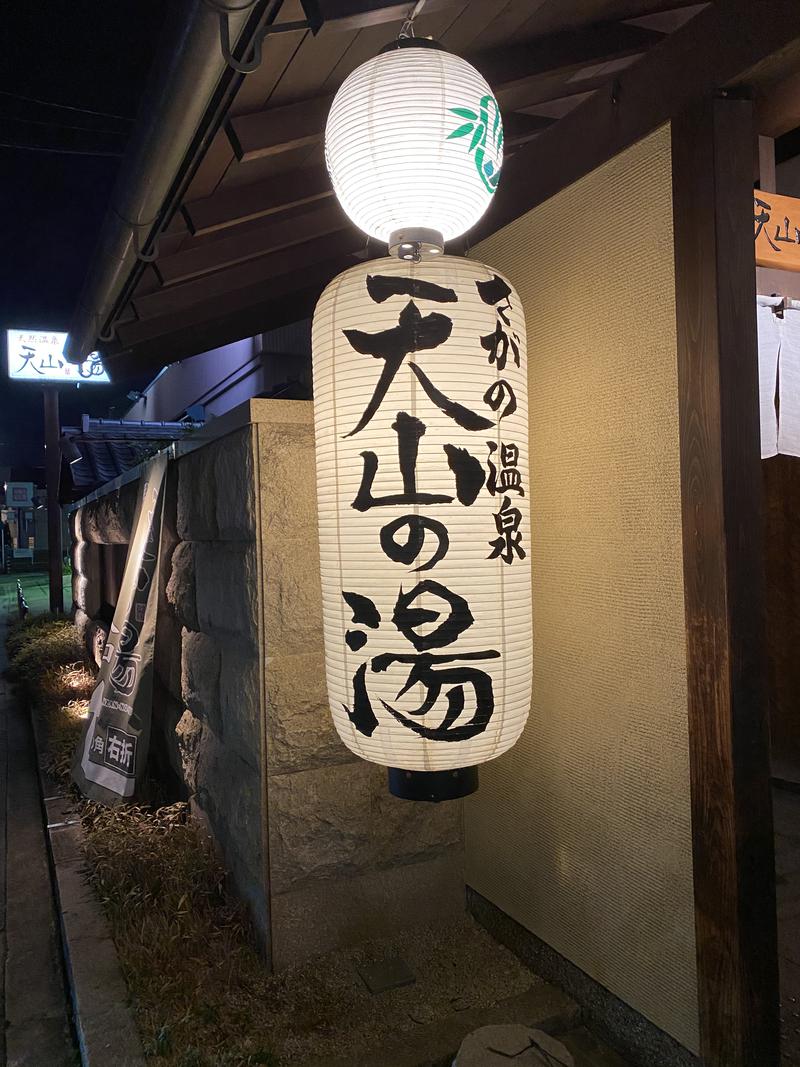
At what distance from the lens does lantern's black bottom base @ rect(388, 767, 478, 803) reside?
2.95 meters

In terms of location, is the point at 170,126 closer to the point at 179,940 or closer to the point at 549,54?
the point at 549,54

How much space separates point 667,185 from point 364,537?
1.85 meters

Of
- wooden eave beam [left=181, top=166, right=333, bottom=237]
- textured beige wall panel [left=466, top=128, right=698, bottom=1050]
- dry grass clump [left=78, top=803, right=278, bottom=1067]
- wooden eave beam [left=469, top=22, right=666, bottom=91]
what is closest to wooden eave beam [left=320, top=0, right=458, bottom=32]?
wooden eave beam [left=469, top=22, right=666, bottom=91]

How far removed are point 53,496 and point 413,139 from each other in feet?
61.2

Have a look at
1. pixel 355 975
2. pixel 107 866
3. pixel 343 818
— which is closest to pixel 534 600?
pixel 343 818

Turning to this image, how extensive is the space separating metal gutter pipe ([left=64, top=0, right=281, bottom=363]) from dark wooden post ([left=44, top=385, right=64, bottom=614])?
15461 mm

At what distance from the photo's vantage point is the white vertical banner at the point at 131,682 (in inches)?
215

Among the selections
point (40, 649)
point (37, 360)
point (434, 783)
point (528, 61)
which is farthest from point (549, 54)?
point (37, 360)

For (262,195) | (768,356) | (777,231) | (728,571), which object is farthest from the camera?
(262,195)

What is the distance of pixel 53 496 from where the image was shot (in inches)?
732

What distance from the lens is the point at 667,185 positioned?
2.75 meters

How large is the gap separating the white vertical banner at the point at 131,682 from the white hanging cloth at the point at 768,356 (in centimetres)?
419

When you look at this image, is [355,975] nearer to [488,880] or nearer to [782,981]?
[488,880]

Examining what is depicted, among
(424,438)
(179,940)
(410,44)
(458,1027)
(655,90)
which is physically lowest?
(458,1027)
